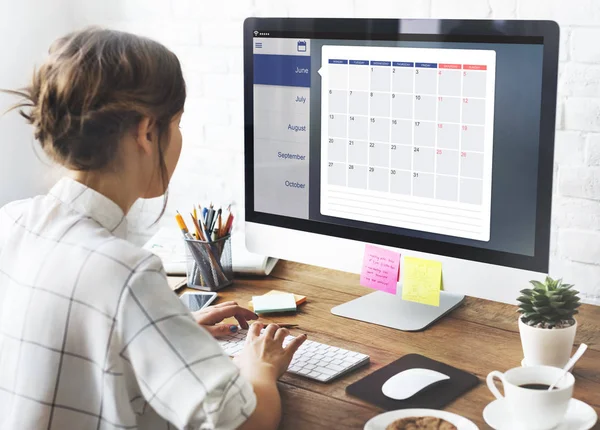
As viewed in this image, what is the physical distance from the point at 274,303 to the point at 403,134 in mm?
407

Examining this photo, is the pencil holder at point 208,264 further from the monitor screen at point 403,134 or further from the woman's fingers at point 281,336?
the woman's fingers at point 281,336

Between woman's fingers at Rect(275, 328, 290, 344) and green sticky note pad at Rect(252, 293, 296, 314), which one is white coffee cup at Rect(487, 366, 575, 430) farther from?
green sticky note pad at Rect(252, 293, 296, 314)

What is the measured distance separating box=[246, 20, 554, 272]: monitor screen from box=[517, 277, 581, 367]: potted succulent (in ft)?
0.25

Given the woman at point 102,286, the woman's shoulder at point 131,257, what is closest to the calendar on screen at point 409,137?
the woman at point 102,286

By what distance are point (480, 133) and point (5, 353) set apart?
761 millimetres

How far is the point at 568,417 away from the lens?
1.08 meters

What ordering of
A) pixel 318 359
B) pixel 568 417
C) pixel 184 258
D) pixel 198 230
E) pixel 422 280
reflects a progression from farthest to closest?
1. pixel 184 258
2. pixel 198 230
3. pixel 422 280
4. pixel 318 359
5. pixel 568 417

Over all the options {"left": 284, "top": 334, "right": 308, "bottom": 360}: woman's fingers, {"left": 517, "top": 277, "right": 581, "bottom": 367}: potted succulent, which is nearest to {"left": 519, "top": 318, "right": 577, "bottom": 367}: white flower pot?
{"left": 517, "top": 277, "right": 581, "bottom": 367}: potted succulent

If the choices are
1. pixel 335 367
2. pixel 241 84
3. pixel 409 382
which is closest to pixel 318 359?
pixel 335 367

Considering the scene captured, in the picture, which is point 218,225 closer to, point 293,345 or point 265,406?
point 293,345

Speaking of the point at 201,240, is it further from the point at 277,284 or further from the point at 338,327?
the point at 338,327

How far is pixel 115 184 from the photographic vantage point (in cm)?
112

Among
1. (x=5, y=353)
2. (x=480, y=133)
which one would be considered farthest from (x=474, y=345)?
(x=5, y=353)

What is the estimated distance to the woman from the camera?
3.16ft
